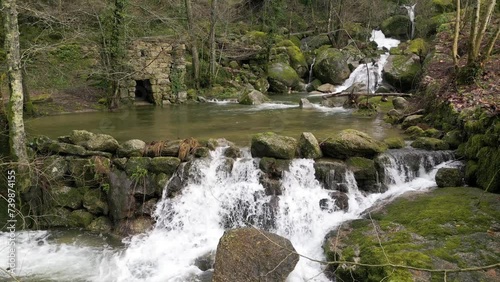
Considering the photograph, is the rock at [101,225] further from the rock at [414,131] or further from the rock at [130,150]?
the rock at [414,131]

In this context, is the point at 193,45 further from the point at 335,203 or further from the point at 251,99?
the point at 335,203

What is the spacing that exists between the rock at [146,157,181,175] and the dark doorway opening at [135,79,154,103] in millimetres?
8702

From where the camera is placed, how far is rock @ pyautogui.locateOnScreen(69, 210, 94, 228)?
721cm

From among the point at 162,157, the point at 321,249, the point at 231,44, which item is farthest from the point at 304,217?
the point at 231,44

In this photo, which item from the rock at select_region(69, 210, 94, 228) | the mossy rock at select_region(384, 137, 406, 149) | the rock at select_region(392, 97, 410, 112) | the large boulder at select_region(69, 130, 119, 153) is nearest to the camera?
the rock at select_region(69, 210, 94, 228)

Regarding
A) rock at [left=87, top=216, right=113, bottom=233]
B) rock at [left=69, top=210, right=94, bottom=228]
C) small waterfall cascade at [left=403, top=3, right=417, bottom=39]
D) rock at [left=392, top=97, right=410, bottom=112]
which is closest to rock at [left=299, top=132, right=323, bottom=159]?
rock at [left=87, top=216, right=113, bottom=233]

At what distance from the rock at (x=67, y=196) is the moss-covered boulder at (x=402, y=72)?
554 inches

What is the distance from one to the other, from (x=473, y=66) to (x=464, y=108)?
5.01ft

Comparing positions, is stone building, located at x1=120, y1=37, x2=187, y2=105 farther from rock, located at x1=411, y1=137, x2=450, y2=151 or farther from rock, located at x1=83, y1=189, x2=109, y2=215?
rock, located at x1=411, y1=137, x2=450, y2=151

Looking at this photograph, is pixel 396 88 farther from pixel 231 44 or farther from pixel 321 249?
pixel 321 249

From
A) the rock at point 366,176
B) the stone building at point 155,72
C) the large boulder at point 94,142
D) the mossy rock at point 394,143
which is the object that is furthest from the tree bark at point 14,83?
the stone building at point 155,72

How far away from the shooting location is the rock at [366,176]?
733 centimetres

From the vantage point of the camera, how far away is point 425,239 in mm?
4957

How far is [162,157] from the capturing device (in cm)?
759
